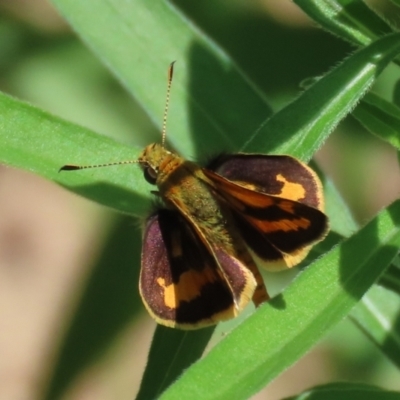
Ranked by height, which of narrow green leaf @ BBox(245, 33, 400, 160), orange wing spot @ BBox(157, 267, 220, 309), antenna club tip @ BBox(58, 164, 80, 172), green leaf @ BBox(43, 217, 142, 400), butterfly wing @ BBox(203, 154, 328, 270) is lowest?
green leaf @ BBox(43, 217, 142, 400)

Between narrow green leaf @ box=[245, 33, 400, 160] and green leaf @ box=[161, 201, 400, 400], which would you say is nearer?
green leaf @ box=[161, 201, 400, 400]

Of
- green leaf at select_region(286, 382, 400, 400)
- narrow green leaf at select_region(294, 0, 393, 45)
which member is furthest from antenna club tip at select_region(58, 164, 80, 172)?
green leaf at select_region(286, 382, 400, 400)

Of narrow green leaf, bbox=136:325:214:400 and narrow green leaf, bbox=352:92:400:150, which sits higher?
narrow green leaf, bbox=352:92:400:150

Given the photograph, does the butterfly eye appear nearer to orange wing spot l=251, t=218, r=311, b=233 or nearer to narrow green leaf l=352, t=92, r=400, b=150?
orange wing spot l=251, t=218, r=311, b=233

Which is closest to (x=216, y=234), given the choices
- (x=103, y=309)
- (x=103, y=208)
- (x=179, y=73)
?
(x=179, y=73)

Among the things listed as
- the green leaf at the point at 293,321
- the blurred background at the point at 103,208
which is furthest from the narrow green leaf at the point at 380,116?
the blurred background at the point at 103,208

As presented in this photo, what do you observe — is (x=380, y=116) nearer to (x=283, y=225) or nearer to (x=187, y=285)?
(x=283, y=225)
